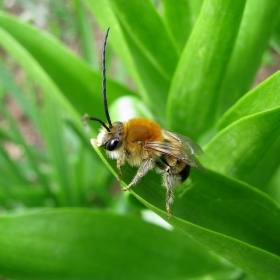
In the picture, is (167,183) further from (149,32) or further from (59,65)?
(59,65)

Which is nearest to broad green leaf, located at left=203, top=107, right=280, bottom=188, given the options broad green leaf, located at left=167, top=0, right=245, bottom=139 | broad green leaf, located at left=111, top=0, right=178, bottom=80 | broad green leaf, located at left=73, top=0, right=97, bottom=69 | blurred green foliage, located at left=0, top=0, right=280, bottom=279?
blurred green foliage, located at left=0, top=0, right=280, bottom=279

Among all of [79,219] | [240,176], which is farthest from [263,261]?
[79,219]

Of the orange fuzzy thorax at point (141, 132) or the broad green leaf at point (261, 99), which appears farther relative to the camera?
the orange fuzzy thorax at point (141, 132)

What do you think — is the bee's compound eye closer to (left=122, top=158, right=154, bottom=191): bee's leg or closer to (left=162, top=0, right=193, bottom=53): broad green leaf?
(left=122, top=158, right=154, bottom=191): bee's leg

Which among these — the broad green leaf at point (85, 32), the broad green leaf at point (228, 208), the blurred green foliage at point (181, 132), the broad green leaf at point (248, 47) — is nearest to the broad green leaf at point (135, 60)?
the blurred green foliage at point (181, 132)

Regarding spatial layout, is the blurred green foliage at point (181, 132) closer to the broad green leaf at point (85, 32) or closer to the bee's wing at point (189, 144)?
the bee's wing at point (189, 144)

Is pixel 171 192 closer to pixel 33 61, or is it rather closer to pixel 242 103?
pixel 242 103
